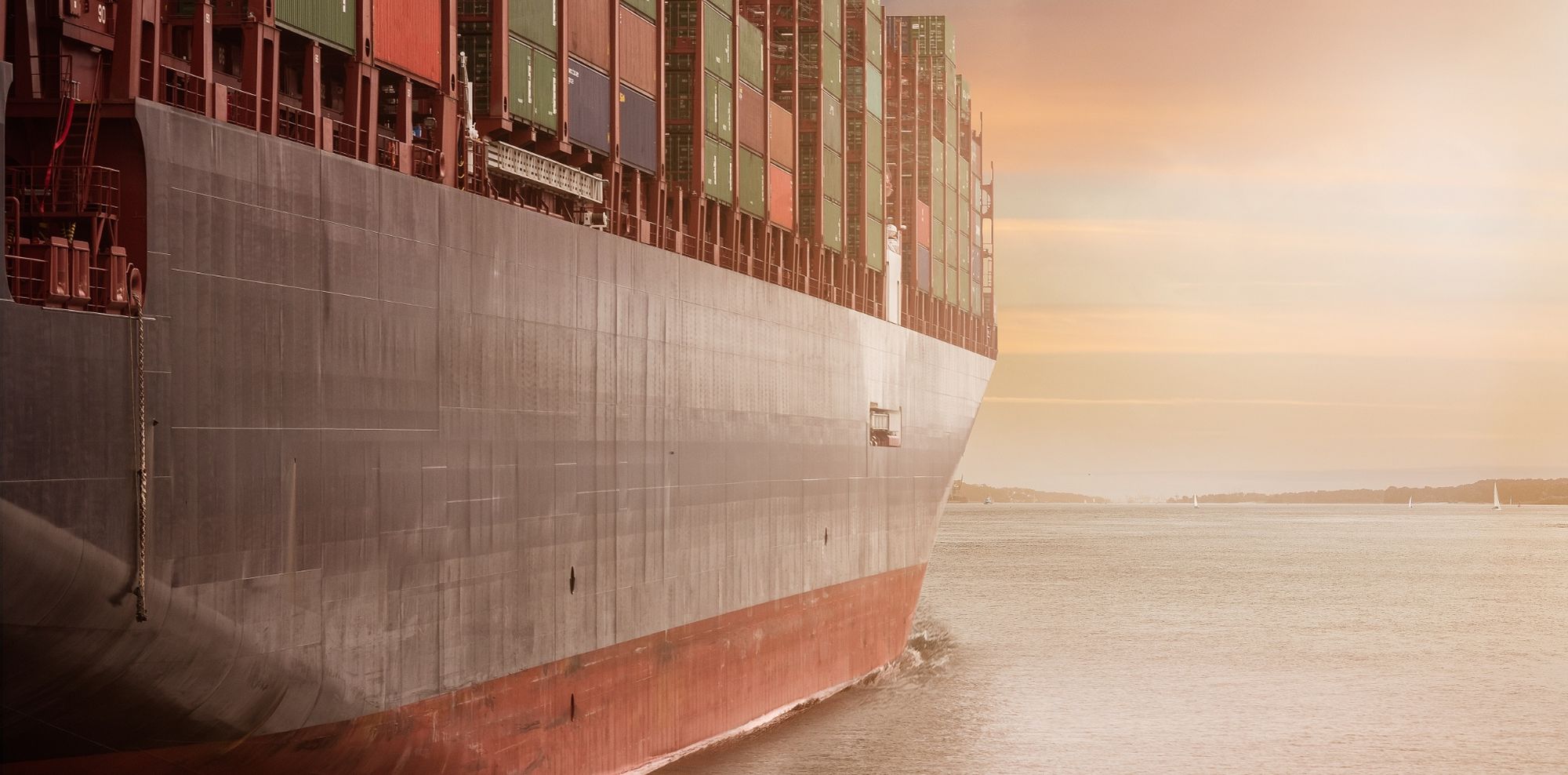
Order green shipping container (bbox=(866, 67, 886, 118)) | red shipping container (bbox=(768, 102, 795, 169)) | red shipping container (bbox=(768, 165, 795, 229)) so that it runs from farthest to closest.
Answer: green shipping container (bbox=(866, 67, 886, 118)), red shipping container (bbox=(768, 102, 795, 169)), red shipping container (bbox=(768, 165, 795, 229))

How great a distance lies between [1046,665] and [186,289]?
40.3 m

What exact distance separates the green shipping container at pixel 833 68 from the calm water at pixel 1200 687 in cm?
1738

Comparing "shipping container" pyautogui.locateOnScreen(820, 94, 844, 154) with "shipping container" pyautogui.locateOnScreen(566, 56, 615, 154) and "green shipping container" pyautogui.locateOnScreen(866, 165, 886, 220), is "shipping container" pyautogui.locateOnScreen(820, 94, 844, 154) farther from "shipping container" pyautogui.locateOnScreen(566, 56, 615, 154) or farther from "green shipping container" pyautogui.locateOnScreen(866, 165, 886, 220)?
"shipping container" pyautogui.locateOnScreen(566, 56, 615, 154)

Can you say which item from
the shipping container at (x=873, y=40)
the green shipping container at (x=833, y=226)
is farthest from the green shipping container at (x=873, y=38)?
the green shipping container at (x=833, y=226)

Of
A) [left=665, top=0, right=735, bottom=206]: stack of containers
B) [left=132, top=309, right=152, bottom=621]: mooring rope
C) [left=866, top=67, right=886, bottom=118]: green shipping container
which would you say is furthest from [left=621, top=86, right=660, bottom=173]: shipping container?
[left=866, top=67, right=886, bottom=118]: green shipping container

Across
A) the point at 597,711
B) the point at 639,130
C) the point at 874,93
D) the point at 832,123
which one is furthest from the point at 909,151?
the point at 597,711

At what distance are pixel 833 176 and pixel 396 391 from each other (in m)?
24.3

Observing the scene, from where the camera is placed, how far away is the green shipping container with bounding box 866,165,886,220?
42.7 metres

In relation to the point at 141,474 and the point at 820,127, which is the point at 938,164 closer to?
the point at 820,127

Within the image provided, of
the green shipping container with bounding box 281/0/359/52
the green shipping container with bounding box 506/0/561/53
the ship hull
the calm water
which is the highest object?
the green shipping container with bounding box 506/0/561/53

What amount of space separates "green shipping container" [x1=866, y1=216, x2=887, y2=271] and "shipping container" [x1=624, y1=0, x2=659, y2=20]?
15.5 m

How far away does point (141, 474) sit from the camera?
13.7m

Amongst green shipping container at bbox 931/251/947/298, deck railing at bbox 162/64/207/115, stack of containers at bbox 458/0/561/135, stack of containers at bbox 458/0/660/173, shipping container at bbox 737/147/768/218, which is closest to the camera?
deck railing at bbox 162/64/207/115

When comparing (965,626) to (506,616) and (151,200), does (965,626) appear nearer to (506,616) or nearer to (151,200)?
(506,616)
